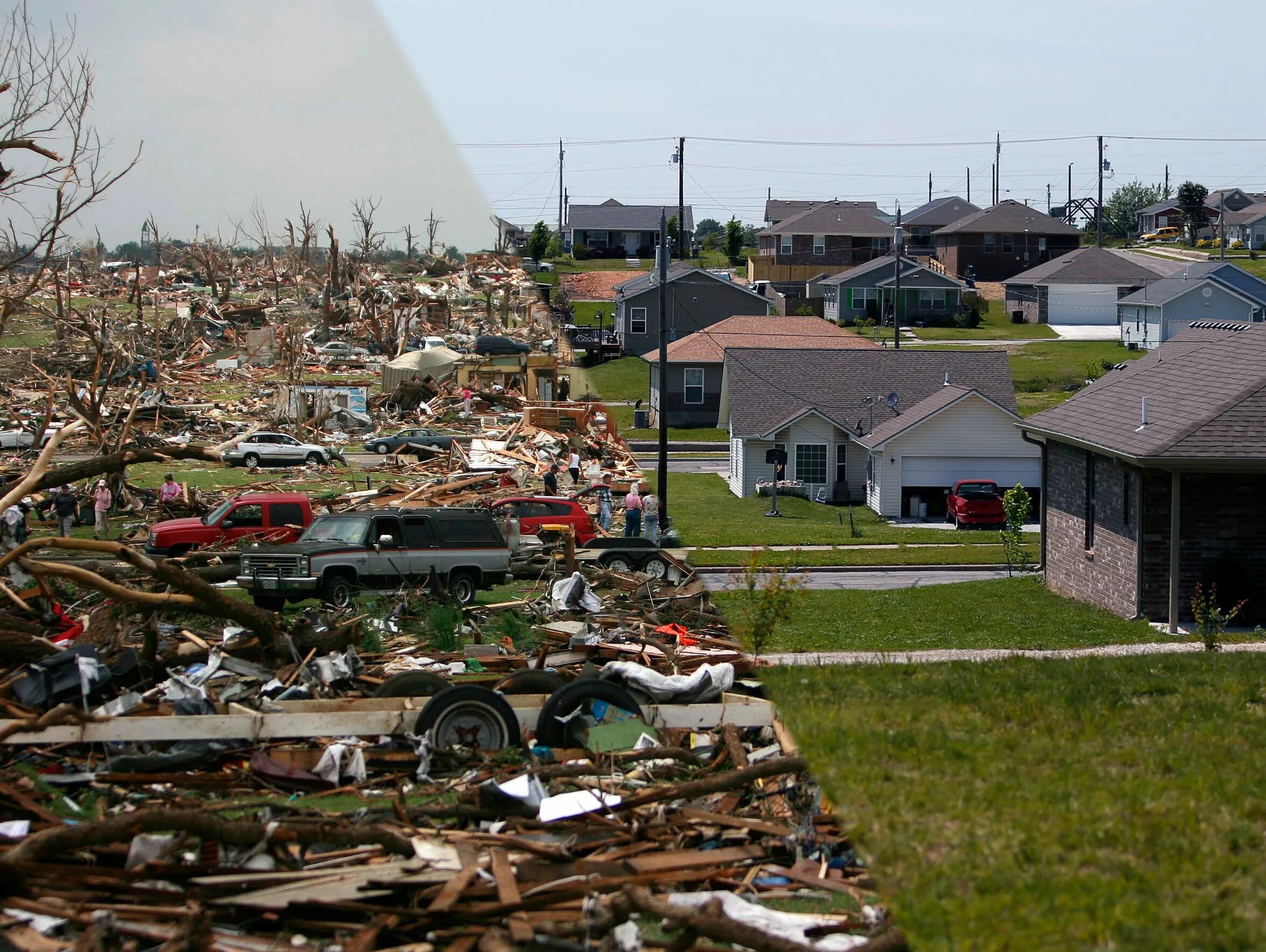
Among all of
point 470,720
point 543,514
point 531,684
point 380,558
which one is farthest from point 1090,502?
point 470,720

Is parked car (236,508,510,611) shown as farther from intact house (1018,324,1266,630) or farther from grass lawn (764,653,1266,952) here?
intact house (1018,324,1266,630)

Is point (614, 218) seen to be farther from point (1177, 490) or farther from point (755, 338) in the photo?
point (1177, 490)

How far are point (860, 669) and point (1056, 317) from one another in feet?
226

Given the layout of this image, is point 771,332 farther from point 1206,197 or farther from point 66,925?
point 1206,197

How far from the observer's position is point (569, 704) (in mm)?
10898

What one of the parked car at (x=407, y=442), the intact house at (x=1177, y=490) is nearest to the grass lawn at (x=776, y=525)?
the parked car at (x=407, y=442)

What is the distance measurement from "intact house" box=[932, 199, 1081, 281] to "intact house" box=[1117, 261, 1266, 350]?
25701 millimetres

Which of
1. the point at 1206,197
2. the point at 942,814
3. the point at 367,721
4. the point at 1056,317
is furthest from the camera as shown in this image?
the point at 1206,197

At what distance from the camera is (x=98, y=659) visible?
11820 mm

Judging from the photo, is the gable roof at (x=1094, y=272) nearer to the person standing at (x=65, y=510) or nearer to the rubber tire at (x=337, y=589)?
the person standing at (x=65, y=510)

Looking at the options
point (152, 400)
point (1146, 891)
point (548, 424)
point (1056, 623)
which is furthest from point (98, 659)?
point (152, 400)

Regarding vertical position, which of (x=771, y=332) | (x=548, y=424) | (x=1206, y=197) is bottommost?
(x=548, y=424)

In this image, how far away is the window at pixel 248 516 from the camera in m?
25.8

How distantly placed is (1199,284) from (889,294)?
1897 centimetres
